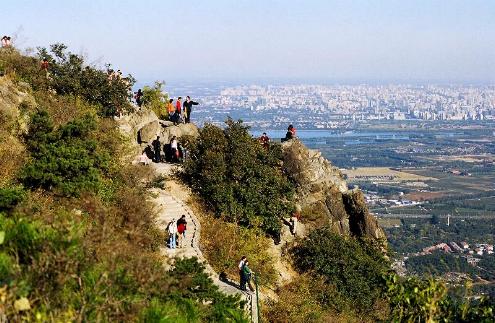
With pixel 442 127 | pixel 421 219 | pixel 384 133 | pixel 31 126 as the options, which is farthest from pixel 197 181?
pixel 442 127

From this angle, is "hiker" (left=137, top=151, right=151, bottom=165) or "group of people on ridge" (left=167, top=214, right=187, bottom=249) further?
"hiker" (left=137, top=151, right=151, bottom=165)

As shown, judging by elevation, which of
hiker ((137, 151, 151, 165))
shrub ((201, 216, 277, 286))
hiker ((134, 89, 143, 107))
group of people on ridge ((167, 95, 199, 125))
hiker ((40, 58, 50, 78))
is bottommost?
shrub ((201, 216, 277, 286))

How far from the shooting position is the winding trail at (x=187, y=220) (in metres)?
13.0

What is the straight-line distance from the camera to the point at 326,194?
2033 centimetres

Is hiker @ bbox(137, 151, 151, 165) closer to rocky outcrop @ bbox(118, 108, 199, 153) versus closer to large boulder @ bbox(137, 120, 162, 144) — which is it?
rocky outcrop @ bbox(118, 108, 199, 153)

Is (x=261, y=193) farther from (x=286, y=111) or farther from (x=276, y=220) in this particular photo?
(x=286, y=111)

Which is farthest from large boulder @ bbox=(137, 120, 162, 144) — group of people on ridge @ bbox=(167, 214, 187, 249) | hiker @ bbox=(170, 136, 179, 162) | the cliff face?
group of people on ridge @ bbox=(167, 214, 187, 249)

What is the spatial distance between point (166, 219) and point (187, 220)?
618 millimetres

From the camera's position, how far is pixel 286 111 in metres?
163

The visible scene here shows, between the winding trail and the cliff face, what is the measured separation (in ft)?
12.8

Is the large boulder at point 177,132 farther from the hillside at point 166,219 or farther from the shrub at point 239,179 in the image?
the shrub at point 239,179

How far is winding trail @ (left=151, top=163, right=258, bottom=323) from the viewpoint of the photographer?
13023 mm

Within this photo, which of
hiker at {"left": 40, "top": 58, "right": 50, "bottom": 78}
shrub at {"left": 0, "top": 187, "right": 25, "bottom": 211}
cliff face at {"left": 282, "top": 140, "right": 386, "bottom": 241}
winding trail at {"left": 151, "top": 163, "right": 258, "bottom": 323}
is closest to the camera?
shrub at {"left": 0, "top": 187, "right": 25, "bottom": 211}

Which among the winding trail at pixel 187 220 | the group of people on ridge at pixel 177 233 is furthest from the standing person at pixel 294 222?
the group of people on ridge at pixel 177 233
